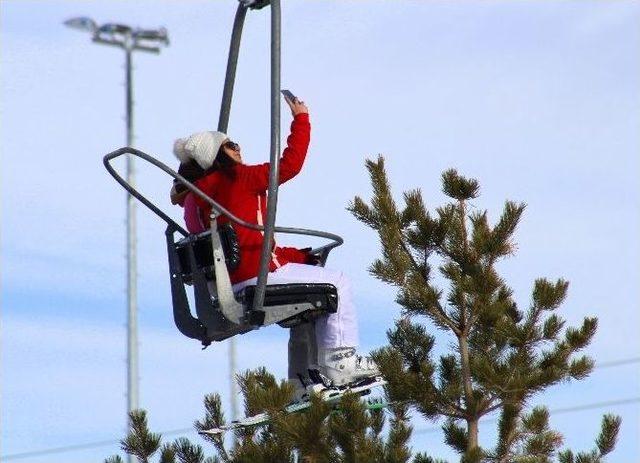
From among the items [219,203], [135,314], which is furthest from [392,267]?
[135,314]

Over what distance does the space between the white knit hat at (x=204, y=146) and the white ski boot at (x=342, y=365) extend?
1.38m

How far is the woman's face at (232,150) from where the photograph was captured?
1084 centimetres

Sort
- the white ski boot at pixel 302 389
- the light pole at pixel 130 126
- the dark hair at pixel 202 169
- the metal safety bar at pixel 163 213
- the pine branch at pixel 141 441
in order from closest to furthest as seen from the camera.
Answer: the metal safety bar at pixel 163 213 → the dark hair at pixel 202 169 → the white ski boot at pixel 302 389 → the pine branch at pixel 141 441 → the light pole at pixel 130 126

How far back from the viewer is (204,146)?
10.8 meters

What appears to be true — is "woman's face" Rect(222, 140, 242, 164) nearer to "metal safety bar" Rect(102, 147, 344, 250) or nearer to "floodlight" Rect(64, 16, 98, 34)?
"metal safety bar" Rect(102, 147, 344, 250)

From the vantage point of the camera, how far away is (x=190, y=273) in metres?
11.0

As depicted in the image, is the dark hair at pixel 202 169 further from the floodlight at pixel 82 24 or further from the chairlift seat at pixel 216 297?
the floodlight at pixel 82 24

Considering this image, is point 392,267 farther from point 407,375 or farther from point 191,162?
point 191,162

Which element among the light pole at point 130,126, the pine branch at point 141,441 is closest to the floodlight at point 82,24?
the light pole at point 130,126

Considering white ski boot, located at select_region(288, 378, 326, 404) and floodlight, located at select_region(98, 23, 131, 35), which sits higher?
floodlight, located at select_region(98, 23, 131, 35)

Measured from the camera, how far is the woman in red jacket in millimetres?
10656

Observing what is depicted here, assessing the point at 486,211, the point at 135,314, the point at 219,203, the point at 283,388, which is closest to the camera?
the point at 283,388

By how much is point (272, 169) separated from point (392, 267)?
4.43 feet

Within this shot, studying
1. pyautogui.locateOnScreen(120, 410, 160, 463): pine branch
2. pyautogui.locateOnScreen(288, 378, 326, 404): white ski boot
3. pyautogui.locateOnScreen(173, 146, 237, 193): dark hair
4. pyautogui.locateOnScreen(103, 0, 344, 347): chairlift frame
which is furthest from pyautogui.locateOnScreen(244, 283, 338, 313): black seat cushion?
pyautogui.locateOnScreen(120, 410, 160, 463): pine branch
